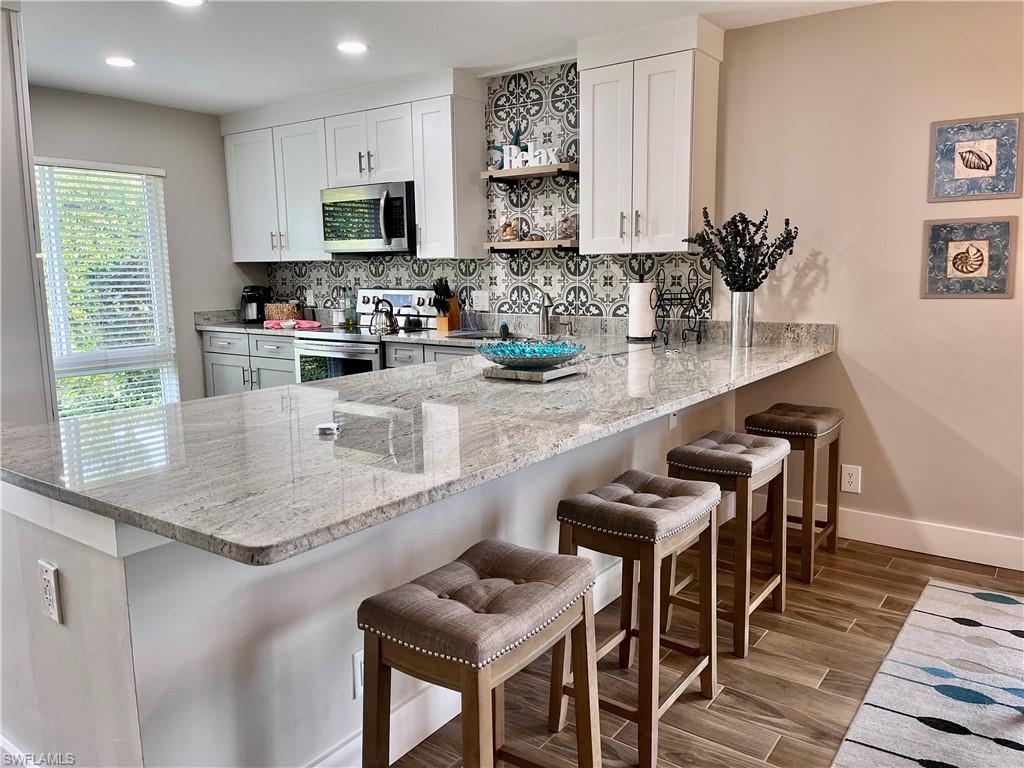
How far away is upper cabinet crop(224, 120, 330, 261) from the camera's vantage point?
4.93 metres

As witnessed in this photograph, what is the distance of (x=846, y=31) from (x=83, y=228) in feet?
14.7

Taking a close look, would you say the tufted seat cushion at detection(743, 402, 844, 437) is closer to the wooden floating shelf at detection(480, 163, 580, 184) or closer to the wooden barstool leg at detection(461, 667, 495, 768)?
the wooden floating shelf at detection(480, 163, 580, 184)

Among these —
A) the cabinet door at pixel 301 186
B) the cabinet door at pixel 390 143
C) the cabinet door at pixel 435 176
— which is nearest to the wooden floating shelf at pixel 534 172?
the cabinet door at pixel 435 176

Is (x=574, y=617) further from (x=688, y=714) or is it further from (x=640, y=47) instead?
(x=640, y=47)

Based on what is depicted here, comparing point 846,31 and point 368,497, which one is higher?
point 846,31

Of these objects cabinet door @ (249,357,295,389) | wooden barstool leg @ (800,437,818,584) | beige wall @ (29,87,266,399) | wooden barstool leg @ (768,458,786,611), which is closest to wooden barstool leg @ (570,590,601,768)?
wooden barstool leg @ (768,458,786,611)

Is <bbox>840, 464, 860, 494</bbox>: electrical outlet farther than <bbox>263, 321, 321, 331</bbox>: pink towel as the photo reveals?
No

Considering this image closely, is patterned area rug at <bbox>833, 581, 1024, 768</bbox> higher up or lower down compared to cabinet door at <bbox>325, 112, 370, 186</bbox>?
lower down

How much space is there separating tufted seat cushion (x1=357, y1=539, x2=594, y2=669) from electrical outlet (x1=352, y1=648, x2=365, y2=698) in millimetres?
432

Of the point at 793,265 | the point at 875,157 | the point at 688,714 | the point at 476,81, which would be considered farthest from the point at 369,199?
the point at 688,714

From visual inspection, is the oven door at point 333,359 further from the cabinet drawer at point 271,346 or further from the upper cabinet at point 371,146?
the upper cabinet at point 371,146

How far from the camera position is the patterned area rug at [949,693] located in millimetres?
2008

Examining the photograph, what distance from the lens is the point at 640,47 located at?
353cm

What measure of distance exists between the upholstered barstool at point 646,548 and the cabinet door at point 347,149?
316 cm
